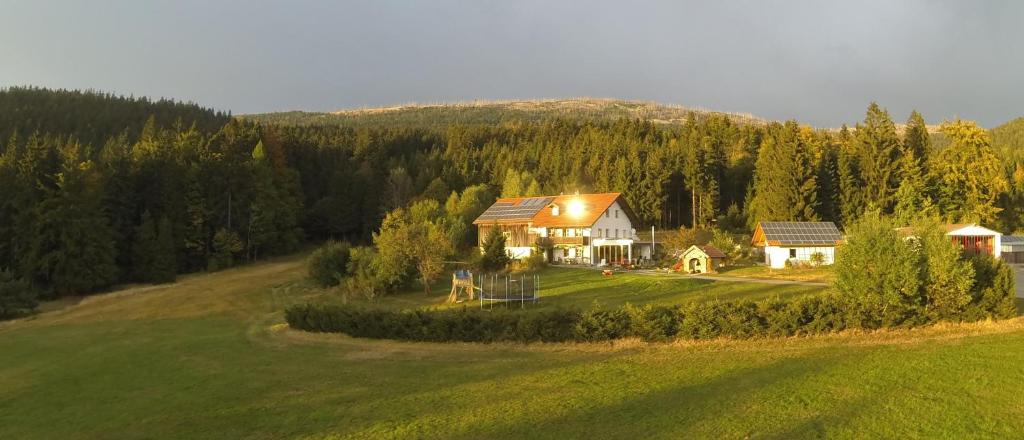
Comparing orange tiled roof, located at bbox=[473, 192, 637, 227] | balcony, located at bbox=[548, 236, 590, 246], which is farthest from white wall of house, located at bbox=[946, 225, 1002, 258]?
balcony, located at bbox=[548, 236, 590, 246]

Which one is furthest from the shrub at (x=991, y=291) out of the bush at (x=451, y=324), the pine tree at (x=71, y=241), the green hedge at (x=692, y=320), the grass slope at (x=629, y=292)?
the pine tree at (x=71, y=241)

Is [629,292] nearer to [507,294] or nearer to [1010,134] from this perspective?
[507,294]

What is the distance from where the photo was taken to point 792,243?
5022cm

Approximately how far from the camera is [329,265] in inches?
1873

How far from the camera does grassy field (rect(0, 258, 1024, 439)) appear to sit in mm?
12828

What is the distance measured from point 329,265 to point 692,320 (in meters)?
32.2

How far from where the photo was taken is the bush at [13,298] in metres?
41.9

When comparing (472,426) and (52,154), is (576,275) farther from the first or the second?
(52,154)

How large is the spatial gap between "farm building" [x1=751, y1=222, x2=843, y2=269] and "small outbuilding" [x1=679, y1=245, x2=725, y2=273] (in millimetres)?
4852

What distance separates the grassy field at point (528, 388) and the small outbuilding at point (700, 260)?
24.4 m

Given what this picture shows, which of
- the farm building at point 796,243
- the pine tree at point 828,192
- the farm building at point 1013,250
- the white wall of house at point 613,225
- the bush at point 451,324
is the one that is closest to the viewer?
the bush at point 451,324

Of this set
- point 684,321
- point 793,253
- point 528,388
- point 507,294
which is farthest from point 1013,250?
point 528,388

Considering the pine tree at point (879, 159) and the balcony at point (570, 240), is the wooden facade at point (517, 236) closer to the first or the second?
the balcony at point (570, 240)

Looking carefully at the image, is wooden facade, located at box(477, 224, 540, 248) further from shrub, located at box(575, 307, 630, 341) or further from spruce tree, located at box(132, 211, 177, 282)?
shrub, located at box(575, 307, 630, 341)
